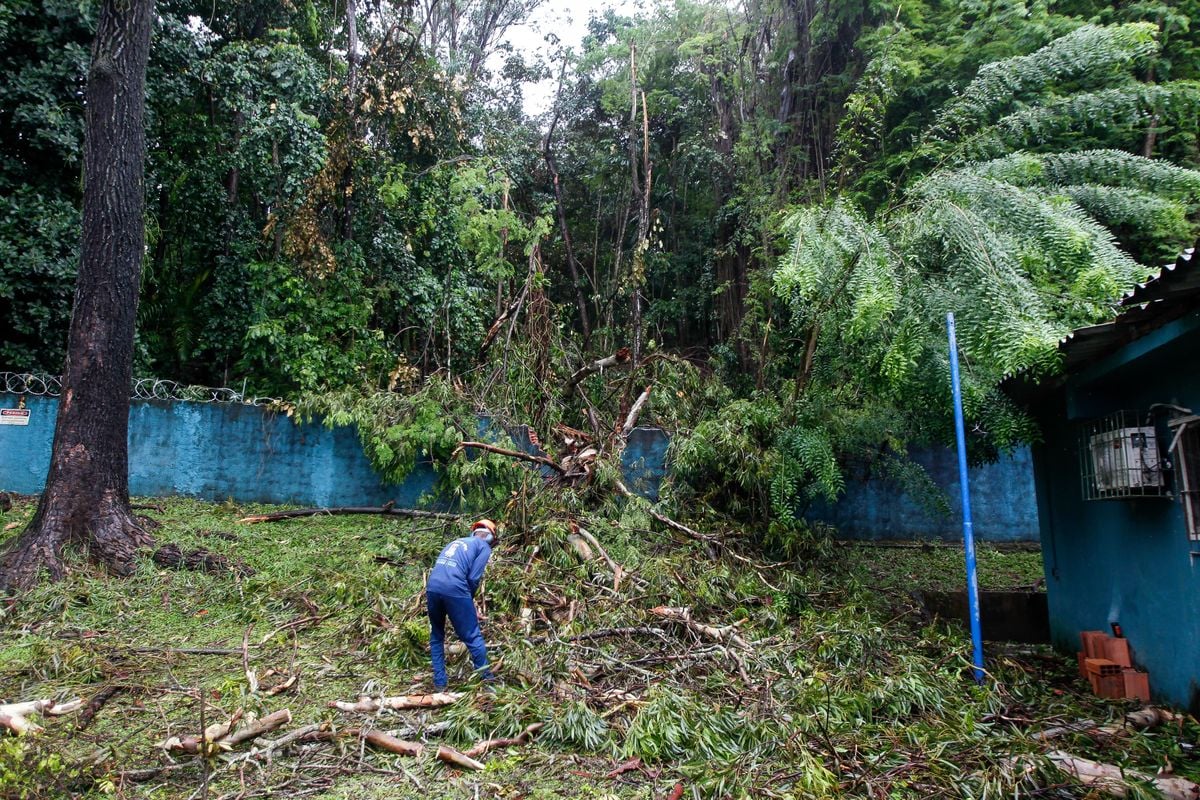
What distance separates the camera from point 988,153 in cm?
810

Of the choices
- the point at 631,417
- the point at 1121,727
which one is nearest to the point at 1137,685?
the point at 1121,727

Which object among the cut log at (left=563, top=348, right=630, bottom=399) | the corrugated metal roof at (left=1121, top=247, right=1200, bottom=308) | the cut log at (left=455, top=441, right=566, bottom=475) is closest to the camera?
the corrugated metal roof at (left=1121, top=247, right=1200, bottom=308)

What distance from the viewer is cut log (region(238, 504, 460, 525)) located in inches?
364

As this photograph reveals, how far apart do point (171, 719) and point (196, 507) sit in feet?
18.2

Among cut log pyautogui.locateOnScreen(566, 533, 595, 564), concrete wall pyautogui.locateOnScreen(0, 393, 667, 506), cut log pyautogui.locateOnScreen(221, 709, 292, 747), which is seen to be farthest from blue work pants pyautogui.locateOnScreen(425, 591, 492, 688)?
concrete wall pyautogui.locateOnScreen(0, 393, 667, 506)

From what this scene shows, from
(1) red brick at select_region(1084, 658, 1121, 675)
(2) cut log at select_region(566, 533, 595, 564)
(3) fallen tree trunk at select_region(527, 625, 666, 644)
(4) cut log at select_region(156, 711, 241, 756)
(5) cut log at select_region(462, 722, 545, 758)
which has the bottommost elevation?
(5) cut log at select_region(462, 722, 545, 758)

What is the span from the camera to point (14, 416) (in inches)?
375

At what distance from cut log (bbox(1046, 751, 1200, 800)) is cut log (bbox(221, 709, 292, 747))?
4.14 metres

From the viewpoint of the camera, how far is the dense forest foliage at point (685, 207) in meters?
6.67

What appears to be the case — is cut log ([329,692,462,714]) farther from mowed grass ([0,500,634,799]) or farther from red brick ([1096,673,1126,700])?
red brick ([1096,673,1126,700])

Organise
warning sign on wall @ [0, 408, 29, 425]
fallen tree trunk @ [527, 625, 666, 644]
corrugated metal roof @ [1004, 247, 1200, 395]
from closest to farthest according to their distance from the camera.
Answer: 1. corrugated metal roof @ [1004, 247, 1200, 395]
2. fallen tree trunk @ [527, 625, 666, 644]
3. warning sign on wall @ [0, 408, 29, 425]

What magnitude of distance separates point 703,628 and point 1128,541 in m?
3.07

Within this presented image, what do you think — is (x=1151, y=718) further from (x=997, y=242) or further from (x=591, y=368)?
(x=591, y=368)

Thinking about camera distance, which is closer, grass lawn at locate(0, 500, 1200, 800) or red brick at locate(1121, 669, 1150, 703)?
grass lawn at locate(0, 500, 1200, 800)
